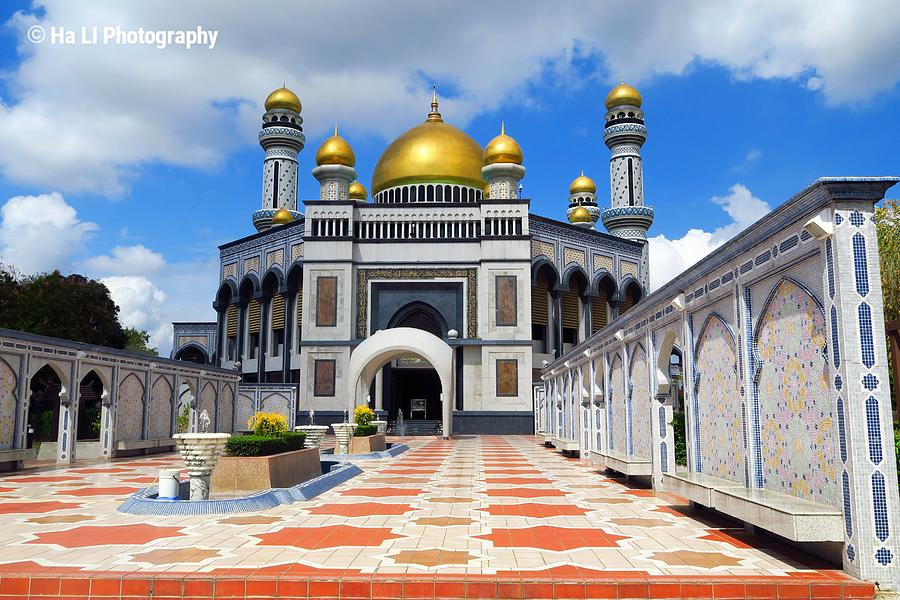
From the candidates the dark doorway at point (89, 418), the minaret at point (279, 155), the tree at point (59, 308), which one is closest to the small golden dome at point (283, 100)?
the minaret at point (279, 155)

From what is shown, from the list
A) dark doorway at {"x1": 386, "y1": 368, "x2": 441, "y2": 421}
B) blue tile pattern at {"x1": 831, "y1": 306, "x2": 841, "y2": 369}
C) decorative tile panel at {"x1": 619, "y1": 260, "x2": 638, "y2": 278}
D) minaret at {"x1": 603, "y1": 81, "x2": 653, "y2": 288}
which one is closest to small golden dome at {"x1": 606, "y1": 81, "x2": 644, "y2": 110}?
minaret at {"x1": 603, "y1": 81, "x2": 653, "y2": 288}

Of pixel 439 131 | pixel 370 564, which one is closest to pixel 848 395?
pixel 370 564

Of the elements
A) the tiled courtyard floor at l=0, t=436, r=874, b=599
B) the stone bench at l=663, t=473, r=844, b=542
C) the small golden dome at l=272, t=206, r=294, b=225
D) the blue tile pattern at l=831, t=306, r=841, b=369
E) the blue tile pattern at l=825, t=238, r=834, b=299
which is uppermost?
the small golden dome at l=272, t=206, r=294, b=225

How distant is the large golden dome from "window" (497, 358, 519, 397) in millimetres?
11325

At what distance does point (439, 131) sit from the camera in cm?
3834

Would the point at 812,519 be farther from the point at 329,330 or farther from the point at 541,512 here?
the point at 329,330

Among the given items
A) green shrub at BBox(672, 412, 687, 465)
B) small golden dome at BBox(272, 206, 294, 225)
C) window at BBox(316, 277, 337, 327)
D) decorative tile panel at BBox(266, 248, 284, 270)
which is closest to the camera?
green shrub at BBox(672, 412, 687, 465)

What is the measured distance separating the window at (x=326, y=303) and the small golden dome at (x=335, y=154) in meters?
6.97

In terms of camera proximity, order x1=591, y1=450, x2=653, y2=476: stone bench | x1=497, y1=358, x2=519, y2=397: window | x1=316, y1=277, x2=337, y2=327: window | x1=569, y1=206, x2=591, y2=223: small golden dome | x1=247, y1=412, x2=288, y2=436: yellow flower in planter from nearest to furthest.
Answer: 1. x1=591, y1=450, x2=653, y2=476: stone bench
2. x1=247, y1=412, x2=288, y2=436: yellow flower in planter
3. x1=497, y1=358, x2=519, y2=397: window
4. x1=316, y1=277, x2=337, y2=327: window
5. x1=569, y1=206, x2=591, y2=223: small golden dome

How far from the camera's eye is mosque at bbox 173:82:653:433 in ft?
95.6

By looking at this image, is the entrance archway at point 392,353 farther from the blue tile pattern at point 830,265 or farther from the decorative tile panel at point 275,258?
the blue tile pattern at point 830,265

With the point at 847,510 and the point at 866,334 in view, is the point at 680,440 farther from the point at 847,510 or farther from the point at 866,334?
the point at 866,334

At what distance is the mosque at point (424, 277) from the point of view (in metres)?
29.1

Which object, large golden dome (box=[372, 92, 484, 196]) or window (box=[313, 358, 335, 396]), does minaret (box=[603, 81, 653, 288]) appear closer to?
large golden dome (box=[372, 92, 484, 196])
